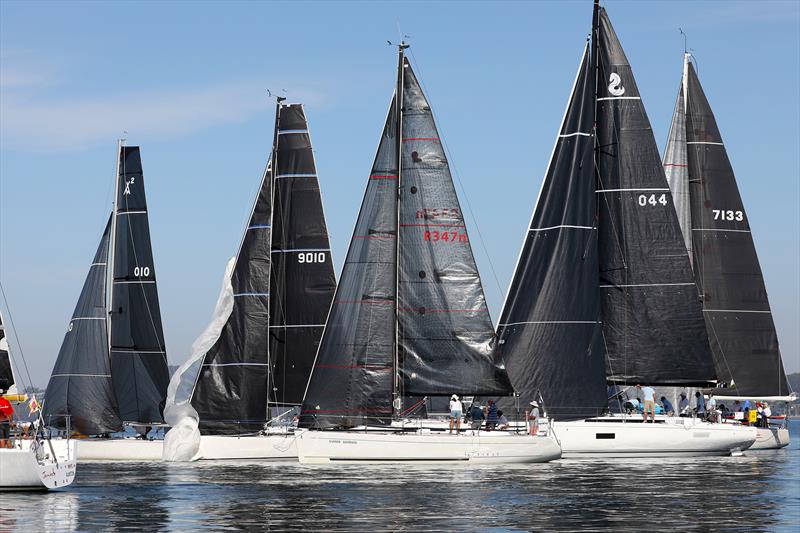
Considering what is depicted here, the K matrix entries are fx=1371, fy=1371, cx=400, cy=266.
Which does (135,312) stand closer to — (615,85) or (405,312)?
(405,312)

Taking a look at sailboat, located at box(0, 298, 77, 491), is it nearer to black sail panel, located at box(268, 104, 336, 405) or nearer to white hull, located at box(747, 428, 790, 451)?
black sail panel, located at box(268, 104, 336, 405)

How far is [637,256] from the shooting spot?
48.2 meters

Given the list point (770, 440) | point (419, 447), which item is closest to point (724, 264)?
point (770, 440)

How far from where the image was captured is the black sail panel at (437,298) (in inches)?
1655

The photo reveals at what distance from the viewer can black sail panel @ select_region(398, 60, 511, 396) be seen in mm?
42031

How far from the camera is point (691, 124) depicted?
57531mm

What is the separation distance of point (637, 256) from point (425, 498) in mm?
19248

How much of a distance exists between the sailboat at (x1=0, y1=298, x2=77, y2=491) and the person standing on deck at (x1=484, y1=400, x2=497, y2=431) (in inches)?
534

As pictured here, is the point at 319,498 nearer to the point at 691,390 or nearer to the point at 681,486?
the point at 681,486

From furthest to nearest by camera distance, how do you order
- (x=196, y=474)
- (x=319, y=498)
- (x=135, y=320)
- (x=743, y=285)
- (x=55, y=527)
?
(x=743, y=285) → (x=135, y=320) → (x=196, y=474) → (x=319, y=498) → (x=55, y=527)

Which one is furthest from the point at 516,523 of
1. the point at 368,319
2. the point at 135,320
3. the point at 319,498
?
the point at 135,320

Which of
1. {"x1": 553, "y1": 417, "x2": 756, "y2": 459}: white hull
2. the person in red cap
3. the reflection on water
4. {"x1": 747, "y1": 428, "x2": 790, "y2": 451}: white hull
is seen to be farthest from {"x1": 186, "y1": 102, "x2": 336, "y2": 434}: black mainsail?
{"x1": 747, "y1": 428, "x2": 790, "y2": 451}: white hull

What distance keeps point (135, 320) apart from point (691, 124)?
24.3 m

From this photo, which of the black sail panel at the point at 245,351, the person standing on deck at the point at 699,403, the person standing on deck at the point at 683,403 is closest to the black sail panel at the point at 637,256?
the person standing on deck at the point at 699,403
